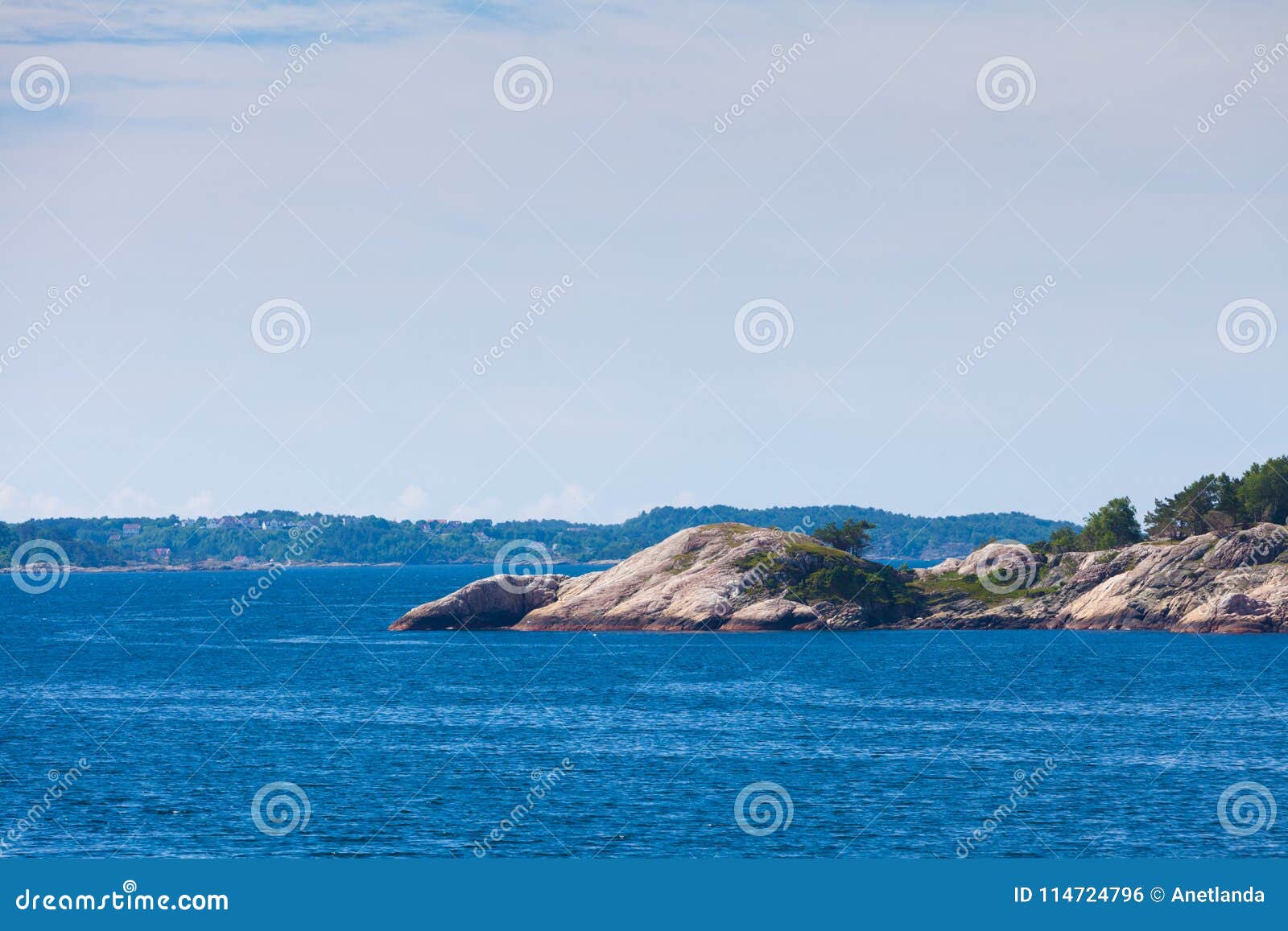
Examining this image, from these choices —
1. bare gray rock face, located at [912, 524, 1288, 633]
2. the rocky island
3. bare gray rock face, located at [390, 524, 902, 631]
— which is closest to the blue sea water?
bare gray rock face, located at [912, 524, 1288, 633]

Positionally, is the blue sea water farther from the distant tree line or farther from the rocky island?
the distant tree line

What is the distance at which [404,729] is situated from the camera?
82.6 m

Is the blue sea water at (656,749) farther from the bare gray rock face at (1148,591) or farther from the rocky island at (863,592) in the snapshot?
the rocky island at (863,592)

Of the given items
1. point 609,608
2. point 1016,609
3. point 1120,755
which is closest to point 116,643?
point 609,608

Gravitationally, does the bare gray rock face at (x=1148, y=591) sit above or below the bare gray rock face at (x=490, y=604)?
below

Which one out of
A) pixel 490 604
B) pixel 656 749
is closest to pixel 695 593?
pixel 490 604

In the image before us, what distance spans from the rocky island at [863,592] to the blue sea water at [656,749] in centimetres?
833

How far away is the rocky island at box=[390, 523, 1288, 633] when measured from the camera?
137625 millimetres

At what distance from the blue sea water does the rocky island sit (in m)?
8.33

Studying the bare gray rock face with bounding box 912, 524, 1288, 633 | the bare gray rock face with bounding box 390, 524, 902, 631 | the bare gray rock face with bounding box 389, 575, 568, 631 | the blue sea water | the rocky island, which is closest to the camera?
the blue sea water

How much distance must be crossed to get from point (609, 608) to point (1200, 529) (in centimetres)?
7174

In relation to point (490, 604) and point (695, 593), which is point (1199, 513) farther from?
point (490, 604)

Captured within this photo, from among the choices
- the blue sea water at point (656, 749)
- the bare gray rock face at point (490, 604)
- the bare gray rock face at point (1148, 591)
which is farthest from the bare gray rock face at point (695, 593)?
the bare gray rock face at point (1148, 591)

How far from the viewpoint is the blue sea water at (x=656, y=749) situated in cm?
5516
